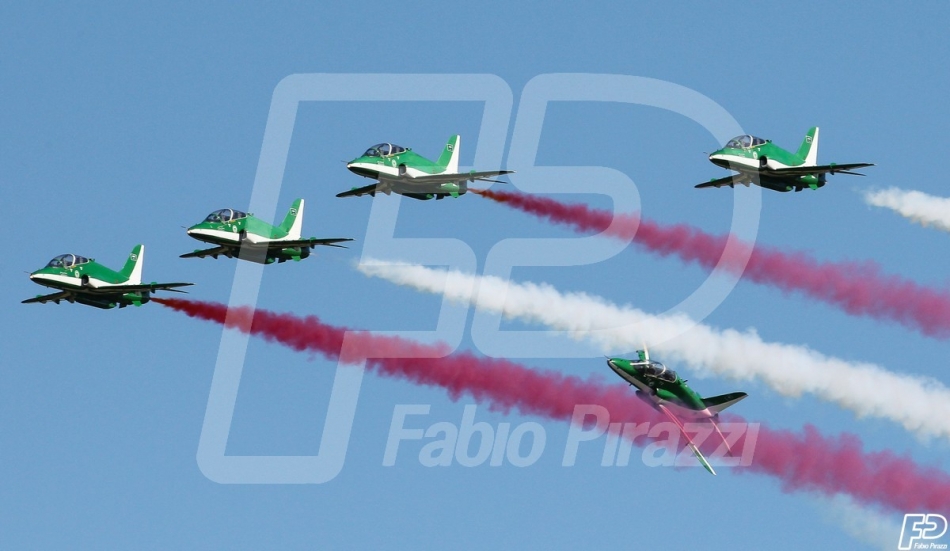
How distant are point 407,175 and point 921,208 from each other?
24053mm

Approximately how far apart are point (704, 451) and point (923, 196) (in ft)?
56.4

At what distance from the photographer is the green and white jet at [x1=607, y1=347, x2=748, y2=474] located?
83250 millimetres

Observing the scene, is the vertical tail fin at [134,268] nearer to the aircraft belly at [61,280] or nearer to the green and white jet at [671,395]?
the aircraft belly at [61,280]

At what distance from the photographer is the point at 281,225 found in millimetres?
89500

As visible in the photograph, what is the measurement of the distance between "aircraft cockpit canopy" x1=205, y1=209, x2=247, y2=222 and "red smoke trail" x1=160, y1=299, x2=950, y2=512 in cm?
552

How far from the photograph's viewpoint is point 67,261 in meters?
87.9

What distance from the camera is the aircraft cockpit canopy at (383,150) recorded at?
89812 millimetres

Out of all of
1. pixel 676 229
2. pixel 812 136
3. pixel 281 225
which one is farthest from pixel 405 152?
pixel 812 136

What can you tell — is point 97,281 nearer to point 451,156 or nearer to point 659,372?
point 451,156

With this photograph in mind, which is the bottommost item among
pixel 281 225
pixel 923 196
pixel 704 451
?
pixel 704 451

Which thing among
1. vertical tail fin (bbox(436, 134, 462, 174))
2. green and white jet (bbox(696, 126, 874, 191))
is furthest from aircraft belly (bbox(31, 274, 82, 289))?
green and white jet (bbox(696, 126, 874, 191))

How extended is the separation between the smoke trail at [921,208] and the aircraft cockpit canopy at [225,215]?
2918 cm

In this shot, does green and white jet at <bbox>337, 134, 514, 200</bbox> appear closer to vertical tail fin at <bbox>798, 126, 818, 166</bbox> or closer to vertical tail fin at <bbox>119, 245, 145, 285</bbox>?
vertical tail fin at <bbox>119, 245, 145, 285</bbox>

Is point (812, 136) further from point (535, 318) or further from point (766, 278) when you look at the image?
point (535, 318)
